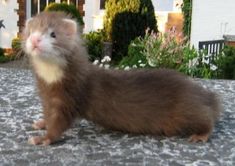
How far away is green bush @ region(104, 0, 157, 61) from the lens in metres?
9.06

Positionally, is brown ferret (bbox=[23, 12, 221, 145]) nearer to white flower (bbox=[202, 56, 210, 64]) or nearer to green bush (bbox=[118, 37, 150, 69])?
green bush (bbox=[118, 37, 150, 69])

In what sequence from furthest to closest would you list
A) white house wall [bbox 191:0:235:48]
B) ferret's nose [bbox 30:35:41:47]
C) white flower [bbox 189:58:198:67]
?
white house wall [bbox 191:0:235:48] → white flower [bbox 189:58:198:67] → ferret's nose [bbox 30:35:41:47]

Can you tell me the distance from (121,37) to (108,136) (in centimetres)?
785

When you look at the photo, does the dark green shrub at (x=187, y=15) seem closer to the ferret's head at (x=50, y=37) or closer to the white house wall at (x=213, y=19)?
the white house wall at (x=213, y=19)

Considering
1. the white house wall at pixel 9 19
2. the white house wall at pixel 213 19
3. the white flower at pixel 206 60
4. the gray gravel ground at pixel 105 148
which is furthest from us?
the white house wall at pixel 9 19

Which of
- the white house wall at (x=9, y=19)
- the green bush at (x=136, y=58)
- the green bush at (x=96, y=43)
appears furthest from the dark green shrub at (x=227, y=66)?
the white house wall at (x=9, y=19)

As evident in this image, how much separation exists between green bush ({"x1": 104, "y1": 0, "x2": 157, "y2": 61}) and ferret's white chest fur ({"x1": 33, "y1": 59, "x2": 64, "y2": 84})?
7615 millimetres

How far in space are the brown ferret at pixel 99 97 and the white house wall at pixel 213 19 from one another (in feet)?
21.8

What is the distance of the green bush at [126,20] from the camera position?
9.06 meters

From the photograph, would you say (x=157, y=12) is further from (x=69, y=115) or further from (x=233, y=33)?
(x=69, y=115)

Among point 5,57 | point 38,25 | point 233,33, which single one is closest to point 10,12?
point 5,57

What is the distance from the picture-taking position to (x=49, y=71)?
58.9 inches

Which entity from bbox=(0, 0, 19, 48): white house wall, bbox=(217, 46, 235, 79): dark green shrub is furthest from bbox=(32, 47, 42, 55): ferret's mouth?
bbox=(0, 0, 19, 48): white house wall

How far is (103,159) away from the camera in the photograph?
4.30 feet
